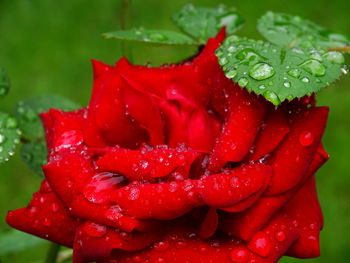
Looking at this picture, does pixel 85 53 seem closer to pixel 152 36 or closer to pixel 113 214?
pixel 152 36

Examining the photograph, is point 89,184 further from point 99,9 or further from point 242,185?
point 99,9

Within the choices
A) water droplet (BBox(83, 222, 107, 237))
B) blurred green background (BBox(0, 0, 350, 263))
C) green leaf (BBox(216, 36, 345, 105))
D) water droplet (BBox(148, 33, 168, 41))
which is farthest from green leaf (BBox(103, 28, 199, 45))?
blurred green background (BBox(0, 0, 350, 263))

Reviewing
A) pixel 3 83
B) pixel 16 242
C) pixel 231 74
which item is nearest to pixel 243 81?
pixel 231 74

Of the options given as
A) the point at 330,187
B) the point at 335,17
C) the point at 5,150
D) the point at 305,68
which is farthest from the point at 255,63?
the point at 335,17

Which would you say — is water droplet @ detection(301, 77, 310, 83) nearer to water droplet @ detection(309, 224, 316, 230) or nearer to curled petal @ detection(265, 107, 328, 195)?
curled petal @ detection(265, 107, 328, 195)

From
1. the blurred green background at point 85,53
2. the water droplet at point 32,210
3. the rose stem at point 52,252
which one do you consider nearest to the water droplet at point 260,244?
the water droplet at point 32,210
